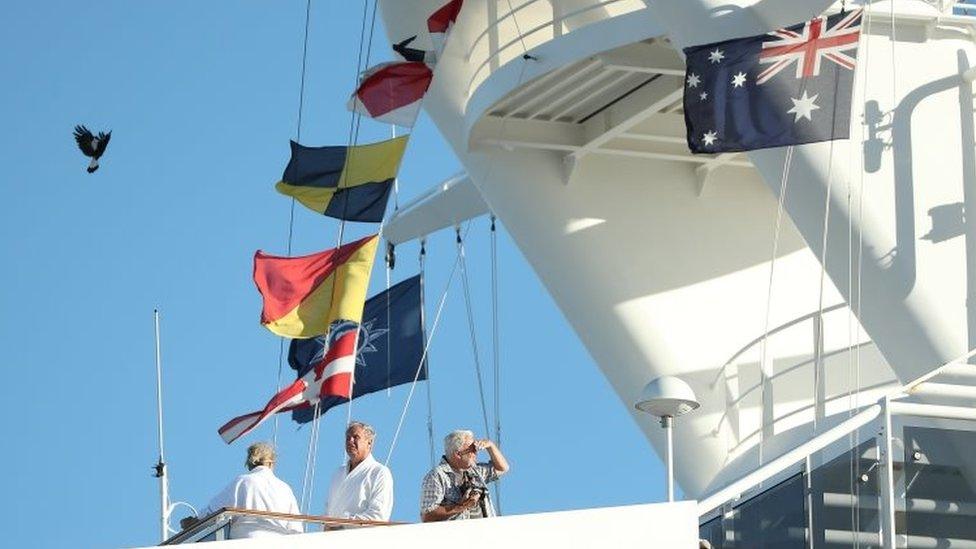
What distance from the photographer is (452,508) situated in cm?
1656

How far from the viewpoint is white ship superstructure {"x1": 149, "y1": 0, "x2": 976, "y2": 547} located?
1961 centimetres

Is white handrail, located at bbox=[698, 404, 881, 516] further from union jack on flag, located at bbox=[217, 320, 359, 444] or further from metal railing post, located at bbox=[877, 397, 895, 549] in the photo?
union jack on flag, located at bbox=[217, 320, 359, 444]

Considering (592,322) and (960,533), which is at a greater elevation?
(592,322)

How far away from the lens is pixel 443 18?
24.2 meters

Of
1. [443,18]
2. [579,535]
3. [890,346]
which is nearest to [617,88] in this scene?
[443,18]

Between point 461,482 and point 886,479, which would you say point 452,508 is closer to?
point 461,482

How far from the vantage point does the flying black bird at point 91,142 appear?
2617cm

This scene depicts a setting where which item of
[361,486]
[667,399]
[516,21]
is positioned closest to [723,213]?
[516,21]

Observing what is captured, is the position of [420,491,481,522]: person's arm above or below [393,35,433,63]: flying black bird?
below

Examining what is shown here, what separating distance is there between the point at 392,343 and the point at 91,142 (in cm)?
355

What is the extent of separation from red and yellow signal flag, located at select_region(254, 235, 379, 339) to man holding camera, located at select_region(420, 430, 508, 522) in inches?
227

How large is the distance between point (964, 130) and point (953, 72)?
606 millimetres

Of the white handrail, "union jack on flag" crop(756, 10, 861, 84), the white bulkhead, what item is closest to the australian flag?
"union jack on flag" crop(756, 10, 861, 84)

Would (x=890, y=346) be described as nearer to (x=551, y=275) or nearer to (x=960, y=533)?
(x=960, y=533)
